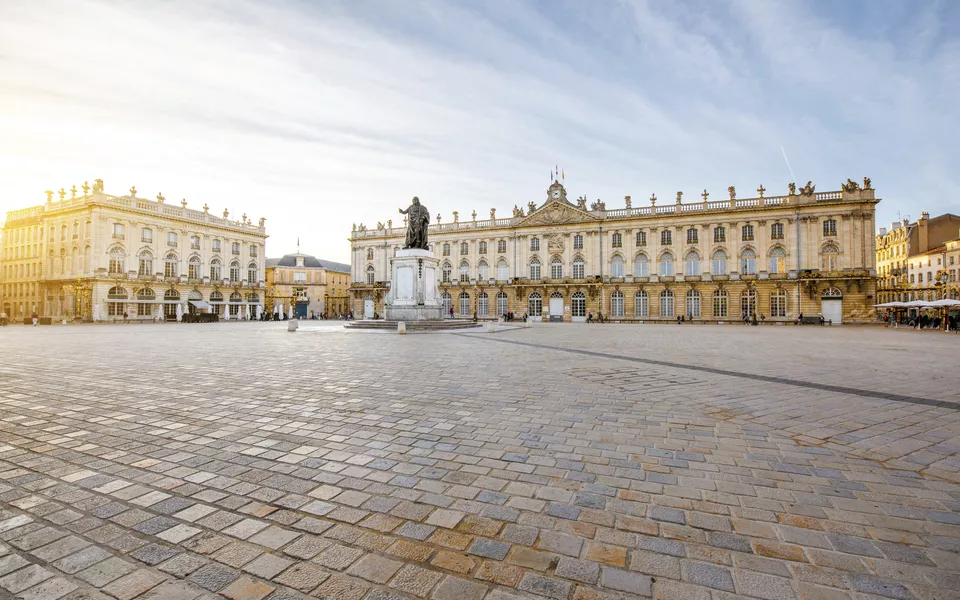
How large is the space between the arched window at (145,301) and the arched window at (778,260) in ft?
203

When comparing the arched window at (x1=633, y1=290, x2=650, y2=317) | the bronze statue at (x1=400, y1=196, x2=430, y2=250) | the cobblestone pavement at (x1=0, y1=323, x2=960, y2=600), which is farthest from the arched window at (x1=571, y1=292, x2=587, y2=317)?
the cobblestone pavement at (x1=0, y1=323, x2=960, y2=600)

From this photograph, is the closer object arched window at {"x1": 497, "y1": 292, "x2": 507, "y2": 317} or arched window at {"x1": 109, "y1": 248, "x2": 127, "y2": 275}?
arched window at {"x1": 109, "y1": 248, "x2": 127, "y2": 275}

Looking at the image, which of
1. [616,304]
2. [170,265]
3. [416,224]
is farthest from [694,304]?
[170,265]

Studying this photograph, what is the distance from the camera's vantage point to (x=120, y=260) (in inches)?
1718

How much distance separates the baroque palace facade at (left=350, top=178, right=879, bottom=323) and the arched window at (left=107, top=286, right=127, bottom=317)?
24515mm

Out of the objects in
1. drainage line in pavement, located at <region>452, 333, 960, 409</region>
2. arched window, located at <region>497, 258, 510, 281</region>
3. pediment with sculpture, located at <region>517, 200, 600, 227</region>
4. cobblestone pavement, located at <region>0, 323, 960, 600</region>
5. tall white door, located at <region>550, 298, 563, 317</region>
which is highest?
pediment with sculpture, located at <region>517, 200, 600, 227</region>

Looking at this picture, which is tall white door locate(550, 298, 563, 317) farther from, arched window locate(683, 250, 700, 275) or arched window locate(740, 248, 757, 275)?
arched window locate(740, 248, 757, 275)

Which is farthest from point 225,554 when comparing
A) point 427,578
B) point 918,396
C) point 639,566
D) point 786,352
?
point 786,352

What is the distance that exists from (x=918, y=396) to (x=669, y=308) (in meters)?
40.9

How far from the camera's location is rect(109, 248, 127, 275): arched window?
4306cm

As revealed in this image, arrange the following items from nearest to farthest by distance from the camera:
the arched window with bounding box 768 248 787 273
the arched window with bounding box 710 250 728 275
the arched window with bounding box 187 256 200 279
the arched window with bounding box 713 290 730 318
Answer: the arched window with bounding box 768 248 787 273 → the arched window with bounding box 713 290 730 318 → the arched window with bounding box 710 250 728 275 → the arched window with bounding box 187 256 200 279

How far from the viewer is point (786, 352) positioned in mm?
12688

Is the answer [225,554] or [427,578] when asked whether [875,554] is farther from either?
[225,554]

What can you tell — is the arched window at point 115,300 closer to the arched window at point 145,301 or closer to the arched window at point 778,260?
the arched window at point 145,301
